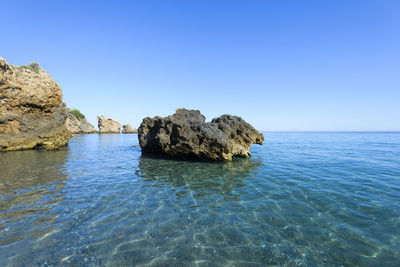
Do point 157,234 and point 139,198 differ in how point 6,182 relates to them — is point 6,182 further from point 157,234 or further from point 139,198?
point 157,234

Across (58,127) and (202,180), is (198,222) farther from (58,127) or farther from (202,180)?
(58,127)

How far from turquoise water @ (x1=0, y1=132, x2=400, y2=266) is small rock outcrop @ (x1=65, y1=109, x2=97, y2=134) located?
86.7 meters

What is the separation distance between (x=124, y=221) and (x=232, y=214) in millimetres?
3362

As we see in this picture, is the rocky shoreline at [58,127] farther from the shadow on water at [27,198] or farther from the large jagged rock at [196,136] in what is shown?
the shadow on water at [27,198]

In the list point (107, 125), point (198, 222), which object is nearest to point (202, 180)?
point (198, 222)

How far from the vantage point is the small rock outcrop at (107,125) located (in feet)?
323

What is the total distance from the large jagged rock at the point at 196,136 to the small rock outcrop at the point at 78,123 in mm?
79781

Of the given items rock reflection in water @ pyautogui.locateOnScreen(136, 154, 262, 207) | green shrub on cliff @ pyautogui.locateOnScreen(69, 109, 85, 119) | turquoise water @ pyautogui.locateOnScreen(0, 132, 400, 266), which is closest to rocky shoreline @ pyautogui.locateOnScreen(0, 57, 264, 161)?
rock reflection in water @ pyautogui.locateOnScreen(136, 154, 262, 207)

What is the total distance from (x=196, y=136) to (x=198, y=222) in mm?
10137

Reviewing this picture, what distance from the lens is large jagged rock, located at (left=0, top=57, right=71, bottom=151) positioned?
18.5 meters

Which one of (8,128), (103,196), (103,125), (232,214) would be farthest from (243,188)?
(103,125)

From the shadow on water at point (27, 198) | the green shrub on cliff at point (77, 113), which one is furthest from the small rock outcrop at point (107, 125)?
the shadow on water at point (27, 198)

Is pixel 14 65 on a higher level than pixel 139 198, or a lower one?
higher

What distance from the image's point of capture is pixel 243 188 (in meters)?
8.30
